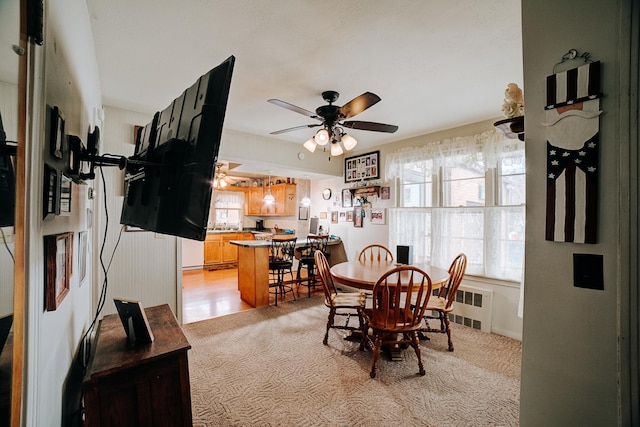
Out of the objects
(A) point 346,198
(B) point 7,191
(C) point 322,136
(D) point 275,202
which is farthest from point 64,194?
(D) point 275,202

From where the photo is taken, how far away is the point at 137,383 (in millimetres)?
1211

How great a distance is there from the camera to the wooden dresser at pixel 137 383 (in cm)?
112

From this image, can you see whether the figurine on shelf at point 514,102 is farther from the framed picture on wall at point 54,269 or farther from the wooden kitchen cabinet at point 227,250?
the wooden kitchen cabinet at point 227,250

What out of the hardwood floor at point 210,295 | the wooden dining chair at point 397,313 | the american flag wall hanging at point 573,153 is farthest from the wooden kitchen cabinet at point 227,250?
the american flag wall hanging at point 573,153

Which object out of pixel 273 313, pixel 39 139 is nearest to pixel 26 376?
pixel 39 139

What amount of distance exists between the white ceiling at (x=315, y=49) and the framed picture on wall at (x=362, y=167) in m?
1.59

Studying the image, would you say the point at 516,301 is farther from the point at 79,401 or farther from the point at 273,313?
the point at 79,401

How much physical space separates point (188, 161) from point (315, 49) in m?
1.54

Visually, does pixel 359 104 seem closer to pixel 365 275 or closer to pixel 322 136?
pixel 322 136

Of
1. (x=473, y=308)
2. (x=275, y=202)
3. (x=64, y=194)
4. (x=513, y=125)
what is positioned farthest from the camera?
(x=275, y=202)

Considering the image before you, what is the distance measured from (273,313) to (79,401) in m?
2.34

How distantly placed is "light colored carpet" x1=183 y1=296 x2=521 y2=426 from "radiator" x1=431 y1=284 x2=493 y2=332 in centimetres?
16

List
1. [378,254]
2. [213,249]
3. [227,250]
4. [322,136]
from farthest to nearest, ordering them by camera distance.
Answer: [227,250] → [213,249] → [378,254] → [322,136]

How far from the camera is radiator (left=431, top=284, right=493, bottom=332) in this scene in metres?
3.07
